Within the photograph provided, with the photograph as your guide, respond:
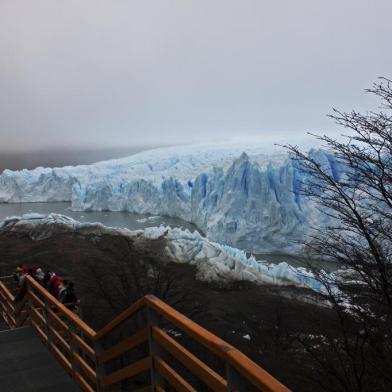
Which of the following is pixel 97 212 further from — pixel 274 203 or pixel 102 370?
pixel 102 370

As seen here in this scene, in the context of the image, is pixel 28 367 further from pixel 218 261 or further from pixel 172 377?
pixel 218 261

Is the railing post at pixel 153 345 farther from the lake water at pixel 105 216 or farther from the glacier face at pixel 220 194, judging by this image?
the lake water at pixel 105 216

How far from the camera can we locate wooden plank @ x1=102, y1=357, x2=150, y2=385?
2220mm

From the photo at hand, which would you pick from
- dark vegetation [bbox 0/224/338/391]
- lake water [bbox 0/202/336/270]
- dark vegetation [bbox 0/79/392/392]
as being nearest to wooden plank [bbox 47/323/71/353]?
dark vegetation [bbox 0/79/392/392]

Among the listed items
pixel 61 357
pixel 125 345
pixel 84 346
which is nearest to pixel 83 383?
pixel 84 346

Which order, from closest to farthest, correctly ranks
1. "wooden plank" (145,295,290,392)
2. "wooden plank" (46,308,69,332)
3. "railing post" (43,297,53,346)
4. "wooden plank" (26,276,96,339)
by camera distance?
"wooden plank" (145,295,290,392)
"wooden plank" (26,276,96,339)
"wooden plank" (46,308,69,332)
"railing post" (43,297,53,346)

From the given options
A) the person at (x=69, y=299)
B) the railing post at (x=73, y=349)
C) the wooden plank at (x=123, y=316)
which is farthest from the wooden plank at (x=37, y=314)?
the wooden plank at (x=123, y=316)

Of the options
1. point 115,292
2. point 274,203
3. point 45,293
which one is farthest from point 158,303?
point 274,203

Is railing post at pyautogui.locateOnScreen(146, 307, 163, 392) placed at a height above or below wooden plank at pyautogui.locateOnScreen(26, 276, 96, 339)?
above

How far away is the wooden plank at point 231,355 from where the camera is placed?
128 cm

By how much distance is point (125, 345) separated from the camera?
7.87 ft

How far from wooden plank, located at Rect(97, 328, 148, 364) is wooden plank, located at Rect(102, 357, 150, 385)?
0.08 meters

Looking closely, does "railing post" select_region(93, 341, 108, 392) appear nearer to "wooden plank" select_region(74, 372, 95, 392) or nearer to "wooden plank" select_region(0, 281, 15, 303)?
"wooden plank" select_region(74, 372, 95, 392)

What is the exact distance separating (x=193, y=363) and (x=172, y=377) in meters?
0.26
